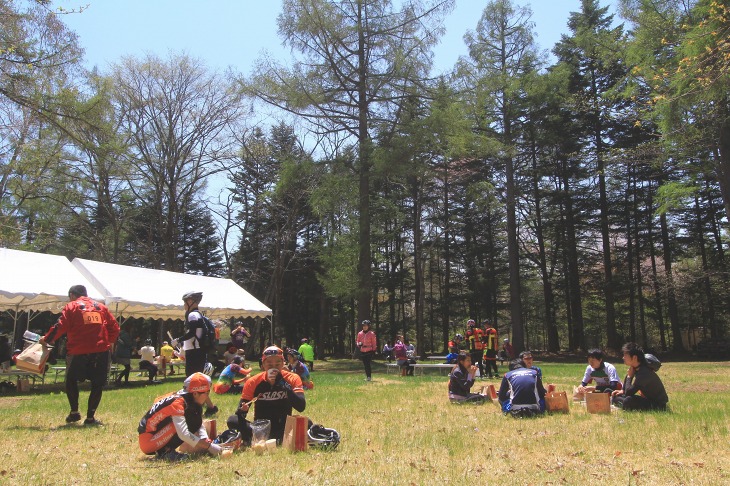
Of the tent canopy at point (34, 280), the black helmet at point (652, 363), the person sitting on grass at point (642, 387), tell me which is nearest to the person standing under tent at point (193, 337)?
the person sitting on grass at point (642, 387)

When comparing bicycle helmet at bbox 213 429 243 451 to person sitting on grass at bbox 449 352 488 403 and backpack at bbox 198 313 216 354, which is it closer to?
backpack at bbox 198 313 216 354

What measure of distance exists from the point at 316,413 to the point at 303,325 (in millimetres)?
38943

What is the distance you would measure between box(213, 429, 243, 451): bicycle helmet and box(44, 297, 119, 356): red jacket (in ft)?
8.79

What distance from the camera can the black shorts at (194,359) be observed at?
7746 millimetres

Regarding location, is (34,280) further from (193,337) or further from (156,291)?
(193,337)

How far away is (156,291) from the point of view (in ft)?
53.5

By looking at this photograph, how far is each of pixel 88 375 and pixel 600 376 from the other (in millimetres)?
7826

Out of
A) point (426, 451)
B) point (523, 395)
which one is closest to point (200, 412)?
point (426, 451)

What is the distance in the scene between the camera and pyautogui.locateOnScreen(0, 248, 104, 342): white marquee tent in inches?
496

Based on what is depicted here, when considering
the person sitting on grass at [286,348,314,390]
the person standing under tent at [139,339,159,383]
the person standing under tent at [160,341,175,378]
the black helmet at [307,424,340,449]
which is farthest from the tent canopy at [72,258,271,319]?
the black helmet at [307,424,340,449]

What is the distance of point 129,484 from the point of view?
415 centimetres

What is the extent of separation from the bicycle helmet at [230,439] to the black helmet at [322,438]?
2.23 feet

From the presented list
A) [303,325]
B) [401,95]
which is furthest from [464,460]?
[303,325]

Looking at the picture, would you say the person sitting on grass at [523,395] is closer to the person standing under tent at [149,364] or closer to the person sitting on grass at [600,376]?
the person sitting on grass at [600,376]
